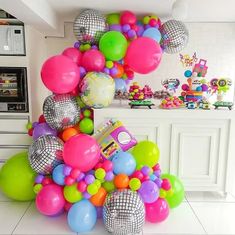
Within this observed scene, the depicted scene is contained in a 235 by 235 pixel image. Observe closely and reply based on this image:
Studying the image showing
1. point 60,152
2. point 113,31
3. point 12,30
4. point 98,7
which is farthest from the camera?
point 12,30

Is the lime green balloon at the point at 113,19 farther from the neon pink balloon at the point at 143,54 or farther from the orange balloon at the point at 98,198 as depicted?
the orange balloon at the point at 98,198

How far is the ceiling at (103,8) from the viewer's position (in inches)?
86.7

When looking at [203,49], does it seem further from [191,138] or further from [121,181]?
[121,181]

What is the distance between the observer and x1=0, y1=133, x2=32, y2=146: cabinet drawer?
9.82ft

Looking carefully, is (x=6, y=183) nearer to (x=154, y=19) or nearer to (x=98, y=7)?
(x=98, y=7)

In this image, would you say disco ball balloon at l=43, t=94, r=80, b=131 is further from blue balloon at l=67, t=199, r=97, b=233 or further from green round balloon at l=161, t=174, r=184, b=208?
green round balloon at l=161, t=174, r=184, b=208

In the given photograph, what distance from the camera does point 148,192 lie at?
212cm

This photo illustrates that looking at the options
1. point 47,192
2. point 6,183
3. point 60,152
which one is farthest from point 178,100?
point 6,183

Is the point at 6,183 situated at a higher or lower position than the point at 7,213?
higher

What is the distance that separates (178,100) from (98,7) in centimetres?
119

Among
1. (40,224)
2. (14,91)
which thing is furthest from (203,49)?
(40,224)

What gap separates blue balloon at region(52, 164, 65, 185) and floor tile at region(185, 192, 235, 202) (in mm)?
1321

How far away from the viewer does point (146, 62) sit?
92.4 inches

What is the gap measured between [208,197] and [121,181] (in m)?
1.16
